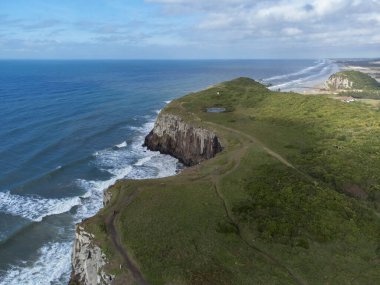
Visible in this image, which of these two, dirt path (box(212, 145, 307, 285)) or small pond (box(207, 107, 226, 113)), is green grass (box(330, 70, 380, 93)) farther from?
dirt path (box(212, 145, 307, 285))

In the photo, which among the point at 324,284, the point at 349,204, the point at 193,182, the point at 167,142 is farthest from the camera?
the point at 167,142

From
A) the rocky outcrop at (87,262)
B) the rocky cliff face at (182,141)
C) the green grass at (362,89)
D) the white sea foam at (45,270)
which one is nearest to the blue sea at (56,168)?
the white sea foam at (45,270)

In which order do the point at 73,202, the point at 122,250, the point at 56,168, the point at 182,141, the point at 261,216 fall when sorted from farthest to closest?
the point at 182,141
the point at 56,168
the point at 73,202
the point at 261,216
the point at 122,250

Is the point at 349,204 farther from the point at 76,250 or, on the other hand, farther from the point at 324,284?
the point at 76,250

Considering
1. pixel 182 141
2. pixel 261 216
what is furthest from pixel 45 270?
pixel 182 141

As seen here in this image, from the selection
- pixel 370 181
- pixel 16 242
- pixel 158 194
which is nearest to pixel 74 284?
pixel 158 194

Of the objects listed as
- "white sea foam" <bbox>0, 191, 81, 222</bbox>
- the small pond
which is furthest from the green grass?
"white sea foam" <bbox>0, 191, 81, 222</bbox>

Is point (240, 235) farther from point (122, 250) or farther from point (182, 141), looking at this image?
point (182, 141)
